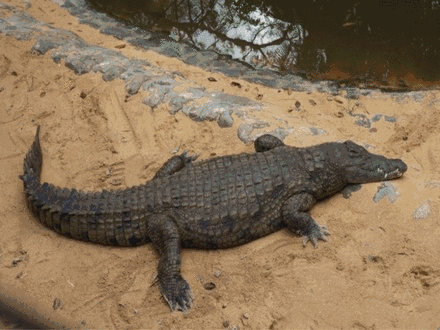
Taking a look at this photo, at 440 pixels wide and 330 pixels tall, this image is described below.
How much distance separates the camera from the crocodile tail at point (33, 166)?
14.5ft

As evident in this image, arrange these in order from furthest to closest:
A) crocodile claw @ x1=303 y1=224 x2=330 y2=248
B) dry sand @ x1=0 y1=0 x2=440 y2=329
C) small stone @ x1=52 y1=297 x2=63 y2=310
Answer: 1. crocodile claw @ x1=303 y1=224 x2=330 y2=248
2. small stone @ x1=52 y1=297 x2=63 y2=310
3. dry sand @ x1=0 y1=0 x2=440 y2=329

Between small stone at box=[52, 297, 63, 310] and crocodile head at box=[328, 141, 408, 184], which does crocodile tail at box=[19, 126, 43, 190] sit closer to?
small stone at box=[52, 297, 63, 310]

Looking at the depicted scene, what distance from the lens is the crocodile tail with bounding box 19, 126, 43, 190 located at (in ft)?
14.5

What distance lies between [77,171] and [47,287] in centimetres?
144

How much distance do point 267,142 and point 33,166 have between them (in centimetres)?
250

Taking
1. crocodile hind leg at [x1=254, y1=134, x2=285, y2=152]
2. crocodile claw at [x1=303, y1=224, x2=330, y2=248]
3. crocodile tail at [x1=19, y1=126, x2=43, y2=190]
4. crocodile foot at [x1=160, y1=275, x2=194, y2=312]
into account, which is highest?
crocodile hind leg at [x1=254, y1=134, x2=285, y2=152]

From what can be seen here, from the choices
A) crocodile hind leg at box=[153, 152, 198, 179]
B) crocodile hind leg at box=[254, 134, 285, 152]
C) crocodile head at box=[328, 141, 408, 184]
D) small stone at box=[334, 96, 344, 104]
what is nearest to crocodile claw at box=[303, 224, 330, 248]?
crocodile head at box=[328, 141, 408, 184]

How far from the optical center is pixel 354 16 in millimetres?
7020

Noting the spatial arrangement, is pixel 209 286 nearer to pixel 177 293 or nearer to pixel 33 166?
pixel 177 293

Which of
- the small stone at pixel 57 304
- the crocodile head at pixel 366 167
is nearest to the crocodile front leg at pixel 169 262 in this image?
the small stone at pixel 57 304

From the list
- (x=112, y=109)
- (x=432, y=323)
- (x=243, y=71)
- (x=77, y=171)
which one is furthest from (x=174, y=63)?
(x=432, y=323)

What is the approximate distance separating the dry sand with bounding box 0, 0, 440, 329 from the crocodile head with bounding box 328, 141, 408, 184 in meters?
0.10

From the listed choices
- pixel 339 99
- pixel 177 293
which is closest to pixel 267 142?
pixel 339 99

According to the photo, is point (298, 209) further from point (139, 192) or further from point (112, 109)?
point (112, 109)
